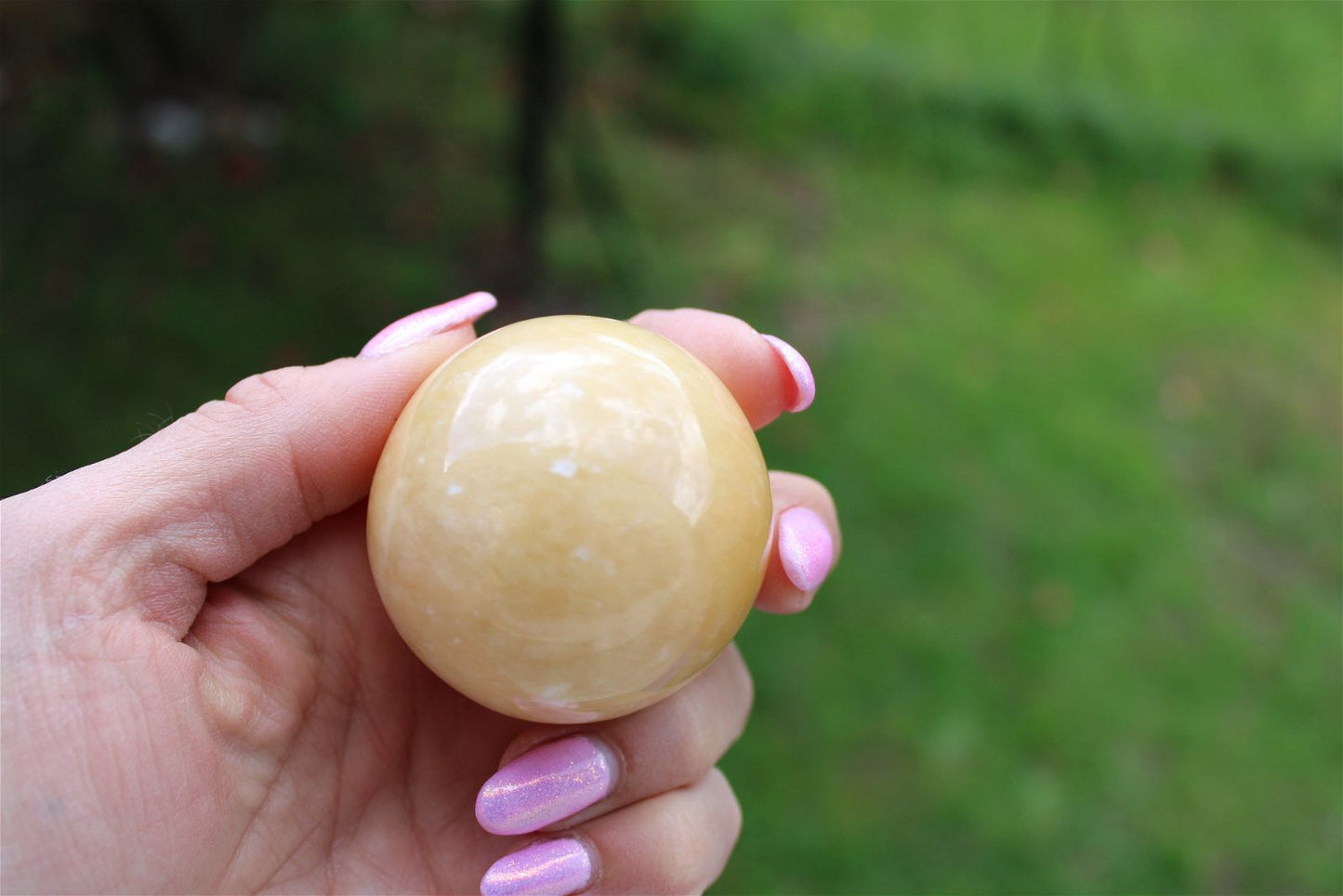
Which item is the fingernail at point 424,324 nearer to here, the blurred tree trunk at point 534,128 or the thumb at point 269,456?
the thumb at point 269,456

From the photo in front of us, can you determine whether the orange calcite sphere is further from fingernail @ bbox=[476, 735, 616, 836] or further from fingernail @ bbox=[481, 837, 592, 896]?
fingernail @ bbox=[481, 837, 592, 896]

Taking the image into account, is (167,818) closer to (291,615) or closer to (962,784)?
(291,615)

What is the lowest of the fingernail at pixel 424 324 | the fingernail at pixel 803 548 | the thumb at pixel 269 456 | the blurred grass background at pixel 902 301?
the blurred grass background at pixel 902 301

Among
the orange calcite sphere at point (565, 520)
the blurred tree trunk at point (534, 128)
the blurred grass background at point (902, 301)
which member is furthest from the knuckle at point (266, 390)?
the blurred tree trunk at point (534, 128)

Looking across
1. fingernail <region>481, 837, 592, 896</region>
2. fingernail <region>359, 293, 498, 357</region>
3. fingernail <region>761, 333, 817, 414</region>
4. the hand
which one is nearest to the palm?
the hand

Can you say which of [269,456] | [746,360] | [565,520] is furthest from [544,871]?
[746,360]

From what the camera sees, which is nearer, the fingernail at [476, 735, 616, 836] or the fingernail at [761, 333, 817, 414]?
the fingernail at [476, 735, 616, 836]
